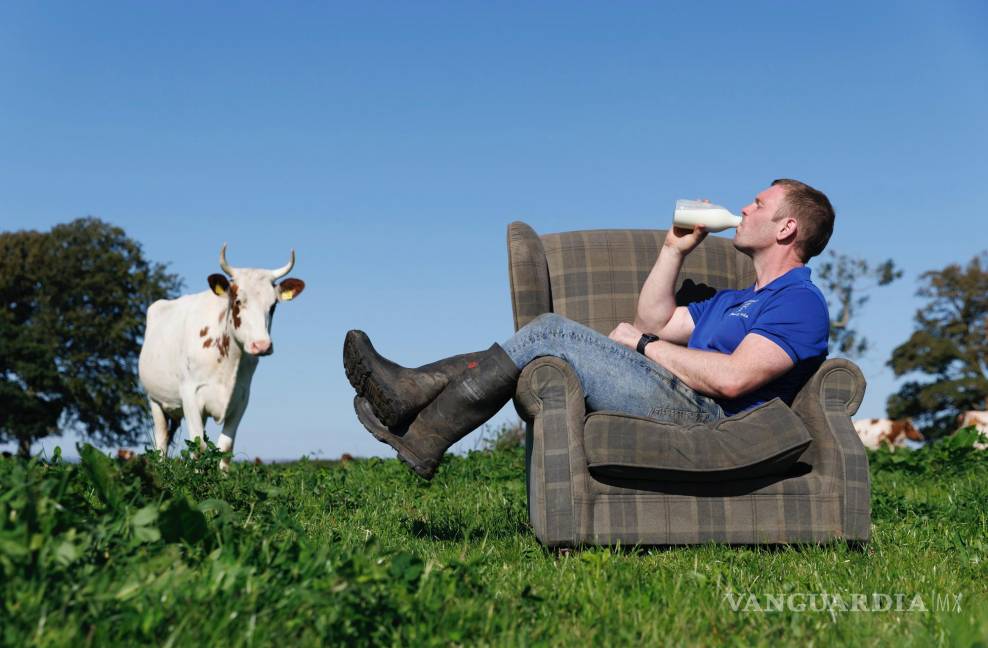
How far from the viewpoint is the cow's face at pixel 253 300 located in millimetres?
9430

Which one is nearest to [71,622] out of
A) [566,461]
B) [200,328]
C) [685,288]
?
[566,461]

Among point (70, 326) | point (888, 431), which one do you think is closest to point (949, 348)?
point (888, 431)

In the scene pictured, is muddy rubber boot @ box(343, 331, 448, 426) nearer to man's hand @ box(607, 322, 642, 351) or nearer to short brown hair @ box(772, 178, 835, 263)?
man's hand @ box(607, 322, 642, 351)

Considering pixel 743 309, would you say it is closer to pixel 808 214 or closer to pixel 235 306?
pixel 808 214

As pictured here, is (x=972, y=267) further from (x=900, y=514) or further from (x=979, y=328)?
(x=900, y=514)

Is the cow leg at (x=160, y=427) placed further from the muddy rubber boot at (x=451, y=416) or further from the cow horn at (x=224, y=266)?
the muddy rubber boot at (x=451, y=416)

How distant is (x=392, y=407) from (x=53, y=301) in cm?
2980

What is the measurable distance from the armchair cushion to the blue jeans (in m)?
0.17

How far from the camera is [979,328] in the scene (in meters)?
36.5

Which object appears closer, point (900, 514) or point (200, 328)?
point (900, 514)

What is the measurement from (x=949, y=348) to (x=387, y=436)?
36.2 meters

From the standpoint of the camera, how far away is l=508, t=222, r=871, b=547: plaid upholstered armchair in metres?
4.55

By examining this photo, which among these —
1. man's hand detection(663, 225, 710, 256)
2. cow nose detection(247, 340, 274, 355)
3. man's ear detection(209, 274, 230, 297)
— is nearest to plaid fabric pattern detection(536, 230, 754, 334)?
man's hand detection(663, 225, 710, 256)

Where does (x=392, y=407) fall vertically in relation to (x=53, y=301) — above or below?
below
